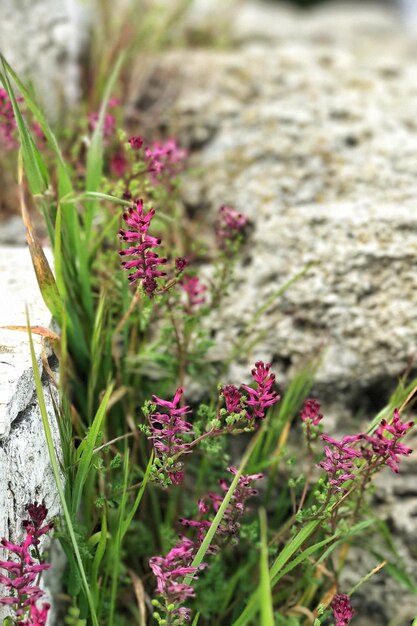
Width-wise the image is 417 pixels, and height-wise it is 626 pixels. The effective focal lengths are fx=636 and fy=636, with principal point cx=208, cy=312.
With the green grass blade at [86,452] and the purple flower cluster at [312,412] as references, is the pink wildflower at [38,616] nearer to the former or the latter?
the green grass blade at [86,452]

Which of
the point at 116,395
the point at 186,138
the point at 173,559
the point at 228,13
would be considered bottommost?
the point at 173,559

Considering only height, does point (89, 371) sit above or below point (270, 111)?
below

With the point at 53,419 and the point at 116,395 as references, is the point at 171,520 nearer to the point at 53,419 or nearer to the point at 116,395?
the point at 116,395

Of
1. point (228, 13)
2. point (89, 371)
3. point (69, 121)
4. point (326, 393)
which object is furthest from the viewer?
point (228, 13)

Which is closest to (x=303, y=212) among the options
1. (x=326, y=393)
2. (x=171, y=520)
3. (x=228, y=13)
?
(x=326, y=393)

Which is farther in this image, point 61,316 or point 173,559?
point 61,316

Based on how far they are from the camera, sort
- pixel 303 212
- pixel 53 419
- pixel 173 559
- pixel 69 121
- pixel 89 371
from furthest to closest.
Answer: pixel 69 121 → pixel 303 212 → pixel 89 371 → pixel 53 419 → pixel 173 559
